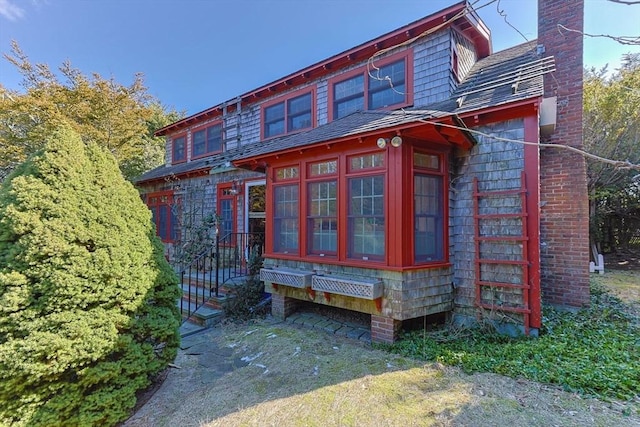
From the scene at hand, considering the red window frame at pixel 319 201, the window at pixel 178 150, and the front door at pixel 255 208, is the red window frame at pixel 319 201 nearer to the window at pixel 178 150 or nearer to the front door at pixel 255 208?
the front door at pixel 255 208

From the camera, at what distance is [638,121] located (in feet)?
34.3

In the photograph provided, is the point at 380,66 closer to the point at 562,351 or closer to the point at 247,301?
the point at 247,301

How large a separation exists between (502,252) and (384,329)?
2.11 metres

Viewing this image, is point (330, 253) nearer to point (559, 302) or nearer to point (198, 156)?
point (559, 302)

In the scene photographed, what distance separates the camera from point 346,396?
3334 mm

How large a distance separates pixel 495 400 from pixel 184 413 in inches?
123

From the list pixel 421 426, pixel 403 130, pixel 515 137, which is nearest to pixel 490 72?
pixel 515 137

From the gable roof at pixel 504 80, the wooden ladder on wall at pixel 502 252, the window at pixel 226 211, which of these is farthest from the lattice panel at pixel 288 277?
the window at pixel 226 211

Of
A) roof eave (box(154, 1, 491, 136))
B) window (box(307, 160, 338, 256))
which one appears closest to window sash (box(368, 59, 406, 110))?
roof eave (box(154, 1, 491, 136))

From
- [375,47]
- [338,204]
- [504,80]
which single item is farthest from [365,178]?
[375,47]

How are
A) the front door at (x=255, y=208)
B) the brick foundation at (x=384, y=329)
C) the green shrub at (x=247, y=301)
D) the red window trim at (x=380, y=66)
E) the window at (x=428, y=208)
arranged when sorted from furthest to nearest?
the front door at (x=255, y=208)
the red window trim at (x=380, y=66)
the green shrub at (x=247, y=301)
the window at (x=428, y=208)
the brick foundation at (x=384, y=329)

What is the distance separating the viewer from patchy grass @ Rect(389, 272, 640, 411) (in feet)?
10.7

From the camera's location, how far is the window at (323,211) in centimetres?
543

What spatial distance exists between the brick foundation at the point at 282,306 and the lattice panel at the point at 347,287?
1.11 meters
